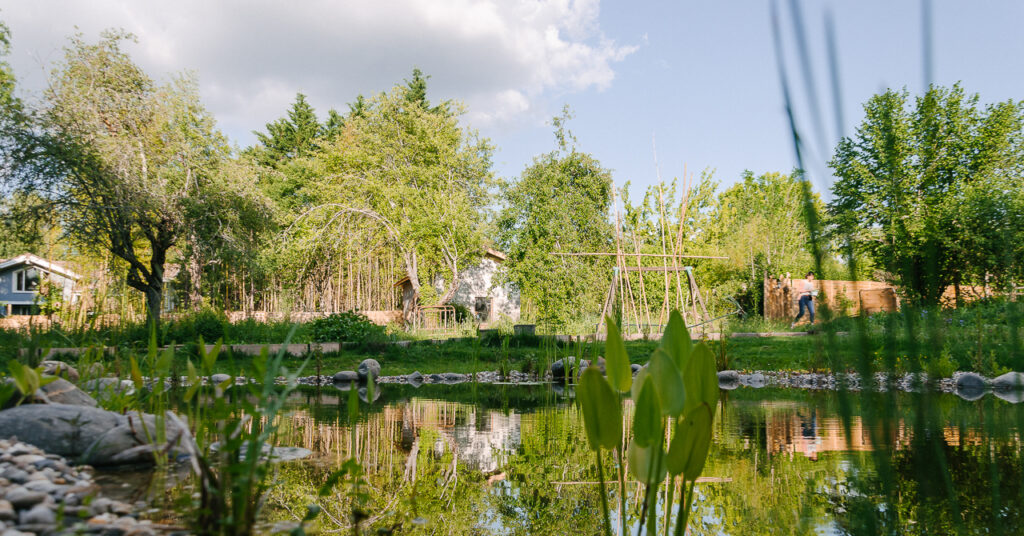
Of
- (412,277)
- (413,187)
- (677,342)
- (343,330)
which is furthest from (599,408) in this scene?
(413,187)

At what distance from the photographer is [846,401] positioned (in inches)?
25.3

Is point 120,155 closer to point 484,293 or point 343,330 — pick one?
point 343,330

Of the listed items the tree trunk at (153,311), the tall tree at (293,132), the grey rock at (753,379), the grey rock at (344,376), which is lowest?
the grey rock at (753,379)

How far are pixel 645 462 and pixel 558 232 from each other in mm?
12895

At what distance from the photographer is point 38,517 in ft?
3.87

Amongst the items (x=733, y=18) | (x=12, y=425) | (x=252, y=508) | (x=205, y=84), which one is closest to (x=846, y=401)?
(x=733, y=18)

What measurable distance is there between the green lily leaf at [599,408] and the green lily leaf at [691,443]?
98 mm

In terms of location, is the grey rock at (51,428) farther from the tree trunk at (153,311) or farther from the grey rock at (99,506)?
the grey rock at (99,506)

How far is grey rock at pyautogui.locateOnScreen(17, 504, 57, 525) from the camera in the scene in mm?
1171

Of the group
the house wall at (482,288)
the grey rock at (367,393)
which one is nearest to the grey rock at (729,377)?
the grey rock at (367,393)

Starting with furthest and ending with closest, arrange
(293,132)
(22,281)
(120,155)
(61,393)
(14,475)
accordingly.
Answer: (293,132) → (22,281) → (120,155) → (61,393) → (14,475)

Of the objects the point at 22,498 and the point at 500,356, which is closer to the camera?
the point at 22,498

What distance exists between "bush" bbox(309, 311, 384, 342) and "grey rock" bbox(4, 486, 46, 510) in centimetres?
809

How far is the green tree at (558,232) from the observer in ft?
45.2
